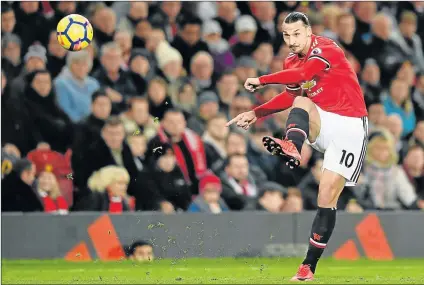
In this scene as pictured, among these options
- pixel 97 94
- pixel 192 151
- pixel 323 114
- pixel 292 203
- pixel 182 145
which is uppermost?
pixel 323 114

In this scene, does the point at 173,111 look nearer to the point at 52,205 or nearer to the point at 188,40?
the point at 188,40

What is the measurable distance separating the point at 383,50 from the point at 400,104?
2.91 feet

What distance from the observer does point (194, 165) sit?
1395cm

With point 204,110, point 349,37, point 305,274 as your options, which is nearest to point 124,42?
point 204,110

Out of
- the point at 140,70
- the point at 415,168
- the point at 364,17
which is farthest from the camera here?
the point at 364,17

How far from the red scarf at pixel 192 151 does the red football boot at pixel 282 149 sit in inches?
175

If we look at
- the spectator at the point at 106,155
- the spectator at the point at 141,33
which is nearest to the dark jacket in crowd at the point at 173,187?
the spectator at the point at 106,155

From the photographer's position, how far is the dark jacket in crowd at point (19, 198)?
1308 centimetres

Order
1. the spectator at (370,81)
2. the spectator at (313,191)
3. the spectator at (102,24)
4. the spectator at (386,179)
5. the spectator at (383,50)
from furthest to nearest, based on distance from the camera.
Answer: the spectator at (383,50) → the spectator at (370,81) → the spectator at (386,179) → the spectator at (313,191) → the spectator at (102,24)

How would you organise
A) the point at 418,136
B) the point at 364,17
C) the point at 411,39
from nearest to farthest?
1. the point at 418,136
2. the point at 364,17
3. the point at 411,39

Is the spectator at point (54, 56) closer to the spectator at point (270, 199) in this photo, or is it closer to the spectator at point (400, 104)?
the spectator at point (270, 199)

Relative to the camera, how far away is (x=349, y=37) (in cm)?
1628

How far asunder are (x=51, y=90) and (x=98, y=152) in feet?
3.40

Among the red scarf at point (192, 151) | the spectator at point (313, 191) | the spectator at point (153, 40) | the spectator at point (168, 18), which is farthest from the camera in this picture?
the spectator at point (168, 18)
